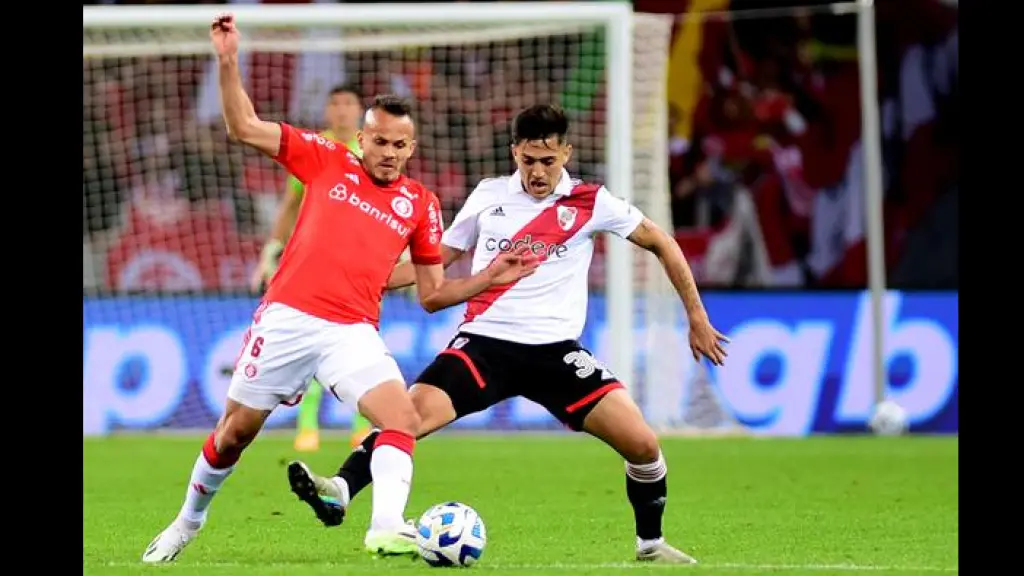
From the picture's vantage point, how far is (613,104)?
1620cm

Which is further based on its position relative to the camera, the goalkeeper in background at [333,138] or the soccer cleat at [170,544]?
the goalkeeper in background at [333,138]

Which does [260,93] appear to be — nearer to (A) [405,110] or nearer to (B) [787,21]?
(B) [787,21]

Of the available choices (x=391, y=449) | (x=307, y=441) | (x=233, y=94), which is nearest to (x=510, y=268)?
(x=391, y=449)

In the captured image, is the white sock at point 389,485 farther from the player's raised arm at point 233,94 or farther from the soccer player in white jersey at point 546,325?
the player's raised arm at point 233,94

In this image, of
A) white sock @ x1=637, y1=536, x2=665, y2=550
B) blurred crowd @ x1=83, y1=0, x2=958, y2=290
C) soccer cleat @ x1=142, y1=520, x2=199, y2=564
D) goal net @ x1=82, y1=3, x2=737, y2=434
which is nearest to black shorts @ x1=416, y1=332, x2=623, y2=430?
white sock @ x1=637, y1=536, x2=665, y2=550

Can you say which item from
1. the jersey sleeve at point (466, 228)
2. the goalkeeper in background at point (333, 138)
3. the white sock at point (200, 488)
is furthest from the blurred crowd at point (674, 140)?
the white sock at point (200, 488)

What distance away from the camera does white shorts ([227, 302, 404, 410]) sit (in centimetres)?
800

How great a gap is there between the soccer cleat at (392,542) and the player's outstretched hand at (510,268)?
1.26 meters

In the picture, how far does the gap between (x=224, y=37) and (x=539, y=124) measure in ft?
5.25

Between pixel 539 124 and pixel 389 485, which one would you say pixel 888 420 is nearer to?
pixel 539 124

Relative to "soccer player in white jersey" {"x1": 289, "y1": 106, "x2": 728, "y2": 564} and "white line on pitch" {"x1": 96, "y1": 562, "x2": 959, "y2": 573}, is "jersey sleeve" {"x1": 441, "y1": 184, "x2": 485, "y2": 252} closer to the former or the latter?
"soccer player in white jersey" {"x1": 289, "y1": 106, "x2": 728, "y2": 564}

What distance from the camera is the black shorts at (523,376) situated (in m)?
8.54
